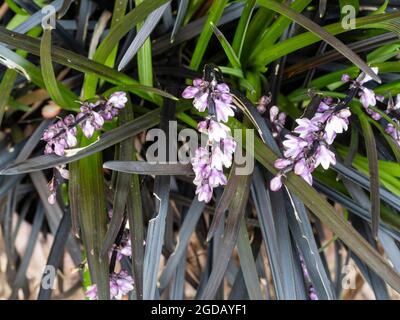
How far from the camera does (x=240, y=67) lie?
0.67m

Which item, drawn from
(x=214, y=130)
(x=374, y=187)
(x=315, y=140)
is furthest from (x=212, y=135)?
(x=374, y=187)

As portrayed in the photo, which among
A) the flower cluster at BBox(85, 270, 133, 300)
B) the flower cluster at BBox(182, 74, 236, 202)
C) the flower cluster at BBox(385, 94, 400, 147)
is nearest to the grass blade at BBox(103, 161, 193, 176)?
the flower cluster at BBox(182, 74, 236, 202)

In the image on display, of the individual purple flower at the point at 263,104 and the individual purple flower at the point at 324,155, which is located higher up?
the individual purple flower at the point at 263,104

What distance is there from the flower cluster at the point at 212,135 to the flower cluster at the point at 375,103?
0.16 meters

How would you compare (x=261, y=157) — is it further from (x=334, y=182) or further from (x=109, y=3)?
(x=109, y=3)

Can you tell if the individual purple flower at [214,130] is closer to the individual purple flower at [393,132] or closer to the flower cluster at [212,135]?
the flower cluster at [212,135]

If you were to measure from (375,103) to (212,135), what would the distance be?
0.75 ft

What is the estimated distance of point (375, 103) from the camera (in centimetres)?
58

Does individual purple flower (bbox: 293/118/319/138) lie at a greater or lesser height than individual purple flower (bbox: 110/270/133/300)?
greater

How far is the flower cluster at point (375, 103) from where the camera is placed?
54 centimetres

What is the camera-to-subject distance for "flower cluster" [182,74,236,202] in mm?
476

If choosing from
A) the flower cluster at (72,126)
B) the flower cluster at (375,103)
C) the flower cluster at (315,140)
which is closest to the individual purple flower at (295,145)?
the flower cluster at (315,140)

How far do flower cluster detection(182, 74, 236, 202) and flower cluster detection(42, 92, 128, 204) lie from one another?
11 centimetres

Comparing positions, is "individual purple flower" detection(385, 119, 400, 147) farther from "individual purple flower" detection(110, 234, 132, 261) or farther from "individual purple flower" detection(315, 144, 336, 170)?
"individual purple flower" detection(110, 234, 132, 261)
